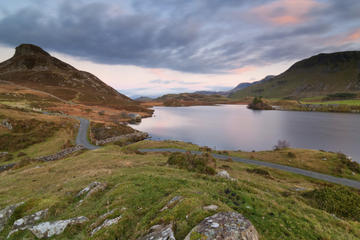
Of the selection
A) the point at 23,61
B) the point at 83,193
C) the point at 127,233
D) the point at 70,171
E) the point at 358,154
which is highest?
the point at 23,61

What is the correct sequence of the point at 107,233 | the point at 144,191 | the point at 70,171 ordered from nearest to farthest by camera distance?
the point at 107,233 → the point at 144,191 → the point at 70,171

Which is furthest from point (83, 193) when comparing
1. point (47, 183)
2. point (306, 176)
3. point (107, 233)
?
point (306, 176)

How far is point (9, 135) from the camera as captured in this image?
40500 millimetres

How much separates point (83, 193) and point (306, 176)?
133 feet

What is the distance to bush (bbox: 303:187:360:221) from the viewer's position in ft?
39.3

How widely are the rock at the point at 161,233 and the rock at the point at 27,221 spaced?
8545mm

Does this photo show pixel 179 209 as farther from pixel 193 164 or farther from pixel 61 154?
pixel 61 154

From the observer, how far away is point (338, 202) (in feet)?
41.6

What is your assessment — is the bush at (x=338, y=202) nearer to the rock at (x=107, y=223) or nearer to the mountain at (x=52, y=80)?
the rock at (x=107, y=223)

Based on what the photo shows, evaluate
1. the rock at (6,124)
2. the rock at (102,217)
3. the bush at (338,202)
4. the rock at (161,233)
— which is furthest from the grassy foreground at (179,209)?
the rock at (6,124)

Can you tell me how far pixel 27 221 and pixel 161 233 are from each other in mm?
9866

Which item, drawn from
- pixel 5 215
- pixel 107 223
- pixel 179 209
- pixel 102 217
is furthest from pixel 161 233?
pixel 5 215

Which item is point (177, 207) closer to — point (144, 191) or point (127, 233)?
point (127, 233)

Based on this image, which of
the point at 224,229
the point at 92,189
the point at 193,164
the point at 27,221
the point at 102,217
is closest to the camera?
the point at 224,229
